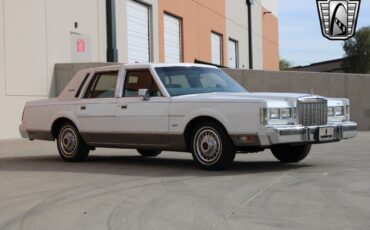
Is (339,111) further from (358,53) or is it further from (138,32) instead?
(358,53)

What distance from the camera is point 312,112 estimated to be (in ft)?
31.0

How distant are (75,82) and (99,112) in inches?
41.0

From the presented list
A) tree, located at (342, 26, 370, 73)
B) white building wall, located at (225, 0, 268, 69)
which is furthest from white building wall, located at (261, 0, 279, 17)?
tree, located at (342, 26, 370, 73)

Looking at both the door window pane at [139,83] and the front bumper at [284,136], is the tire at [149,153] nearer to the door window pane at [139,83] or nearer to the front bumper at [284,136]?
the door window pane at [139,83]

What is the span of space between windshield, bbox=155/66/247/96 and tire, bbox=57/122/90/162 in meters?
2.00

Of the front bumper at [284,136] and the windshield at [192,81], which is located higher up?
the windshield at [192,81]

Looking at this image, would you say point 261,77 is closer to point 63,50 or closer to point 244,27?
point 63,50

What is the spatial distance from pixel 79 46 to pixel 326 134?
13433mm

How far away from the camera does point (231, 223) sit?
19.5 feet

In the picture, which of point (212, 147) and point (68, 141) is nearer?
point (212, 147)

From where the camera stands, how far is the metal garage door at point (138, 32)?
1005 inches

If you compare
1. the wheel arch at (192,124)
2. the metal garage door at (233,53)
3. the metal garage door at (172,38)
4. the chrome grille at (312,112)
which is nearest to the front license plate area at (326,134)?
the chrome grille at (312,112)

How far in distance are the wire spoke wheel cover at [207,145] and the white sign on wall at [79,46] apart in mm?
12709

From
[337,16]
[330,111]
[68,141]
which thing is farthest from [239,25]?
[330,111]
